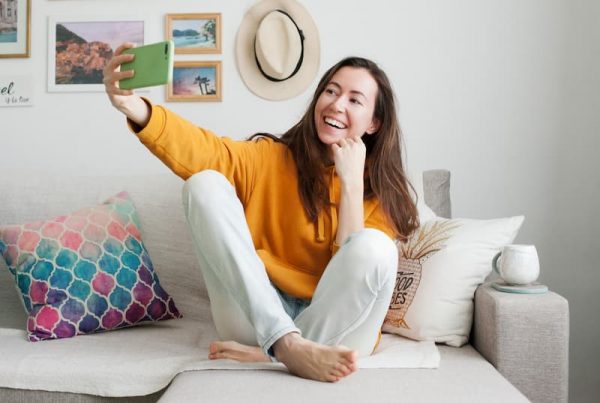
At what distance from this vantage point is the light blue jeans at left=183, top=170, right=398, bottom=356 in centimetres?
146

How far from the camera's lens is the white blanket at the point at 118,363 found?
5.13ft

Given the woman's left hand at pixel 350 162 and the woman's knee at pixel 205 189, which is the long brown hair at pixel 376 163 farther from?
the woman's knee at pixel 205 189

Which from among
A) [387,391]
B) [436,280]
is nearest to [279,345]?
[387,391]

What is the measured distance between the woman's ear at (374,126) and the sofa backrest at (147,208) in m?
0.32

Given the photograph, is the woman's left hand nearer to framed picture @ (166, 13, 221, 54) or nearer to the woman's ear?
the woman's ear

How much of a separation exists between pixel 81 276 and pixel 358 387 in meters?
0.94

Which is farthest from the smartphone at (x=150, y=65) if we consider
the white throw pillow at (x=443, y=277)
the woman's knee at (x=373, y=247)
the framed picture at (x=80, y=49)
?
the framed picture at (x=80, y=49)

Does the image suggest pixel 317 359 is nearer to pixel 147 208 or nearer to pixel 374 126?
pixel 374 126

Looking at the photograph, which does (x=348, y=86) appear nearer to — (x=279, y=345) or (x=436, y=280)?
(x=436, y=280)

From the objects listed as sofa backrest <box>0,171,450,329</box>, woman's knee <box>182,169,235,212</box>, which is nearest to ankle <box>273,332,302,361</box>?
woman's knee <box>182,169,235,212</box>

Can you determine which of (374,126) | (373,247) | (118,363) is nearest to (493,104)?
(374,126)

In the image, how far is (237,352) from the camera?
156 centimetres

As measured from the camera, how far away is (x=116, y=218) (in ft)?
6.77

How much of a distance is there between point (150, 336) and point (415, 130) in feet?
4.10
